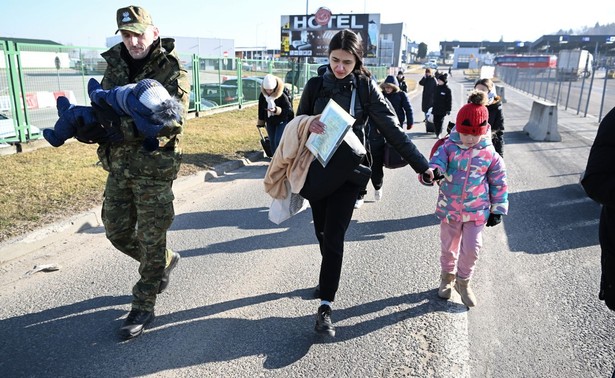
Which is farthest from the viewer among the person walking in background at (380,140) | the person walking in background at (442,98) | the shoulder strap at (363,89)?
the person walking in background at (442,98)

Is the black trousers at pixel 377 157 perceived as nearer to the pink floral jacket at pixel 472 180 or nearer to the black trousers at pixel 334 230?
the pink floral jacket at pixel 472 180

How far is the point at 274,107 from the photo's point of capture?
736 cm

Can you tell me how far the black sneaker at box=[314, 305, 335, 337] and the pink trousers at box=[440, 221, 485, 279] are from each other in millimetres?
1166

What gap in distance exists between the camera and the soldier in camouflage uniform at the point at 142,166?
3004 millimetres

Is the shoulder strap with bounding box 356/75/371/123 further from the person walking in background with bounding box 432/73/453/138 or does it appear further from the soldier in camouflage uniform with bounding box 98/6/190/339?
the person walking in background with bounding box 432/73/453/138

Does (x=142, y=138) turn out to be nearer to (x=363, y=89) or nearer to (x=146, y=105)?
(x=146, y=105)

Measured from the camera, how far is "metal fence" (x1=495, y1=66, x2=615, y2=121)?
1948cm

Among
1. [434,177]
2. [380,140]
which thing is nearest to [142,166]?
[434,177]

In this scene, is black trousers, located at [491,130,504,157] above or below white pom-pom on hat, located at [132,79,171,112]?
below

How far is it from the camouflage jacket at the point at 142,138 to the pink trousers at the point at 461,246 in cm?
227

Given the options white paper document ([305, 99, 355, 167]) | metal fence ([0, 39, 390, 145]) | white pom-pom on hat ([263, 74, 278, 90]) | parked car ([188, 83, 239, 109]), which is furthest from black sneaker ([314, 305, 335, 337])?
parked car ([188, 83, 239, 109])

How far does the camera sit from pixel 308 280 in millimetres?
4094

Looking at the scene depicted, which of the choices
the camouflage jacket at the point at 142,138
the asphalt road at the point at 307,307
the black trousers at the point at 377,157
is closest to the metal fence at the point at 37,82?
the black trousers at the point at 377,157

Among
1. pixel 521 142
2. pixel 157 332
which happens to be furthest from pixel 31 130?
pixel 521 142
